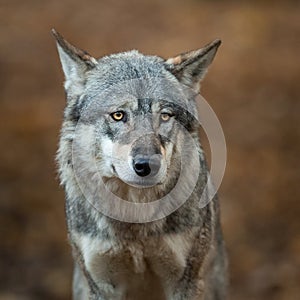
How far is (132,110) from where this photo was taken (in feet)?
25.8

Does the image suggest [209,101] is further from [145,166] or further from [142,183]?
[145,166]

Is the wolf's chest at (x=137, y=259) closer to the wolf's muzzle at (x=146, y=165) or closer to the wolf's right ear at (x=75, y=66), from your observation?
the wolf's muzzle at (x=146, y=165)

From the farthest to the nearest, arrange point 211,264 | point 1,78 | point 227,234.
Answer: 1. point 1,78
2. point 227,234
3. point 211,264

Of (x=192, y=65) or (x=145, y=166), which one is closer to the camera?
(x=145, y=166)

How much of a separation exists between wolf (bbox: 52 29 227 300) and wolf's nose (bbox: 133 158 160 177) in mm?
213

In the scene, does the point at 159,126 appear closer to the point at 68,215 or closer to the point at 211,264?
the point at 68,215

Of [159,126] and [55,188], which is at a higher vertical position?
[159,126]

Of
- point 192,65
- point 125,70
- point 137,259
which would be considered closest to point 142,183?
point 137,259

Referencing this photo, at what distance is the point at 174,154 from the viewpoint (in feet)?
26.3

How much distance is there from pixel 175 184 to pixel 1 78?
497 inches

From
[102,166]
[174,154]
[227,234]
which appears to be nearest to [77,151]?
[102,166]

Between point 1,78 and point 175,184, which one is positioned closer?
point 175,184

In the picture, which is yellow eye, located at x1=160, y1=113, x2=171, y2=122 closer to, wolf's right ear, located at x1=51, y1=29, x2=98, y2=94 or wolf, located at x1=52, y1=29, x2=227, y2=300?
wolf, located at x1=52, y1=29, x2=227, y2=300

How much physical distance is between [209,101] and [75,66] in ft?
35.9
